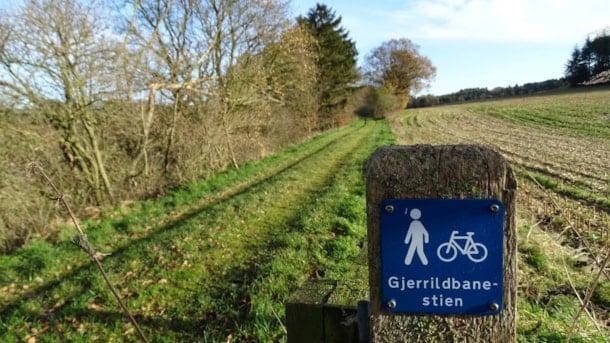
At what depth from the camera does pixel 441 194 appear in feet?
3.50

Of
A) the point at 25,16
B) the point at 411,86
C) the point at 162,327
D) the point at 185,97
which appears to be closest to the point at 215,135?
the point at 185,97

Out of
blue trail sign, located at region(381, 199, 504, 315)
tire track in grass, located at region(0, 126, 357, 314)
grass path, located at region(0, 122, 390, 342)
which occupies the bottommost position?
tire track in grass, located at region(0, 126, 357, 314)

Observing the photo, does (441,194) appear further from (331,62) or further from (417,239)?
(331,62)

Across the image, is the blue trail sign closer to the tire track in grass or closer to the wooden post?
the wooden post

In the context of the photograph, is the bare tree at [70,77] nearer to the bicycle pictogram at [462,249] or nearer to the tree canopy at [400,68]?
the bicycle pictogram at [462,249]

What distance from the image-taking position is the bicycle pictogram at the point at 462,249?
106 cm

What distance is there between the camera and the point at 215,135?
598 inches

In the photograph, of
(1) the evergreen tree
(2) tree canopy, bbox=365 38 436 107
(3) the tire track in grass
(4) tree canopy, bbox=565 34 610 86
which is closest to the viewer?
(4) tree canopy, bbox=565 34 610 86

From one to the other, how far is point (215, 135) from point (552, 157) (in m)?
12.5

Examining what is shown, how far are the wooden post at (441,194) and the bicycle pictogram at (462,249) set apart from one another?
73 millimetres

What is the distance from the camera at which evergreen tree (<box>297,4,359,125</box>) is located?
3772cm

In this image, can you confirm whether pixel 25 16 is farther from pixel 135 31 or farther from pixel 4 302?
pixel 4 302

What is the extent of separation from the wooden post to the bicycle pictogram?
73 millimetres

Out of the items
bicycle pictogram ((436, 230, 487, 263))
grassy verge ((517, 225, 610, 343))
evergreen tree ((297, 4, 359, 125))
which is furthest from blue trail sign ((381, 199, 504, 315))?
evergreen tree ((297, 4, 359, 125))
